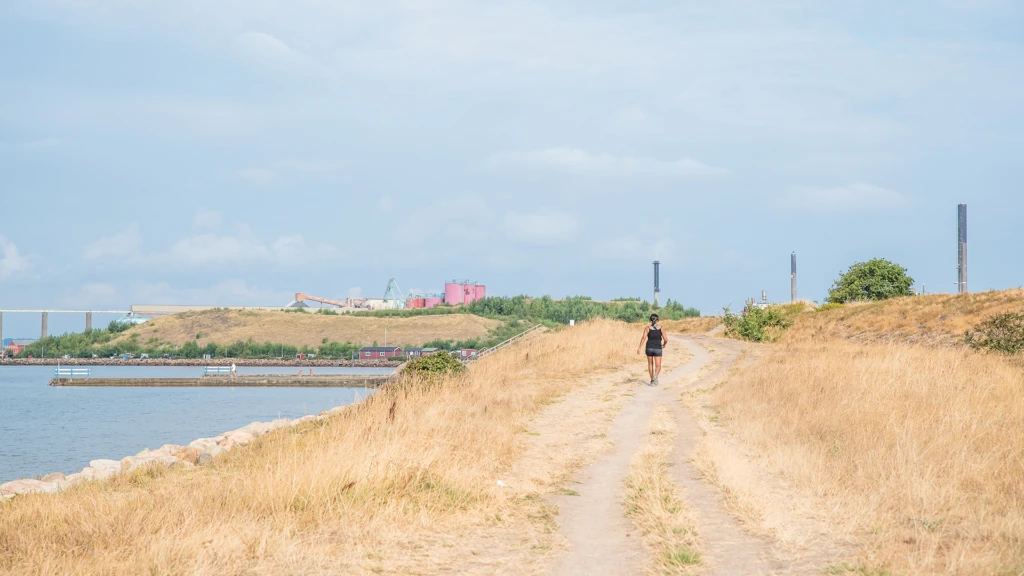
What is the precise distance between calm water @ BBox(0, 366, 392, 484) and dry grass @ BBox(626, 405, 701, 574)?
8437 mm

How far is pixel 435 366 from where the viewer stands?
928 inches

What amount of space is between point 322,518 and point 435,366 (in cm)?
1488

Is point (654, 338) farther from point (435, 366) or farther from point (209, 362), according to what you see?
point (209, 362)

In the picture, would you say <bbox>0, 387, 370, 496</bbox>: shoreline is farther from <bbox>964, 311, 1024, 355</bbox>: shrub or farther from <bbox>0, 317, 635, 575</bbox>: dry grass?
<bbox>964, 311, 1024, 355</bbox>: shrub

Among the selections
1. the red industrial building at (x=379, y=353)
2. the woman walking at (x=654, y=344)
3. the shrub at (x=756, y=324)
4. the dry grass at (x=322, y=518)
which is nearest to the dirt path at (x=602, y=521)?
the dry grass at (x=322, y=518)

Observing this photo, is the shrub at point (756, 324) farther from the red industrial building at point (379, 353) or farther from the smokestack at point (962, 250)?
the red industrial building at point (379, 353)

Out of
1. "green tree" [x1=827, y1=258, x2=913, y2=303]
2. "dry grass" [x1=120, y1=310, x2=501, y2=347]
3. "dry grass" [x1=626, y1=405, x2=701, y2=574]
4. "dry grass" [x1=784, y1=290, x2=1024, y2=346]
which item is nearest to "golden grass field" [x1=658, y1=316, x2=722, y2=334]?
"dry grass" [x1=784, y1=290, x2=1024, y2=346]

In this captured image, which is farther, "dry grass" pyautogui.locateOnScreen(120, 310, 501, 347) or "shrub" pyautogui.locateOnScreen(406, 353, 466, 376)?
"dry grass" pyautogui.locateOnScreen(120, 310, 501, 347)

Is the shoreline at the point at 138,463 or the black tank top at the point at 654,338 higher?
the black tank top at the point at 654,338

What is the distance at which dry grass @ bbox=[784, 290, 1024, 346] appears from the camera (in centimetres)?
3978

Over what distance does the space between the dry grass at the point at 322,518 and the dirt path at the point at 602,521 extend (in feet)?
Result: 1.11

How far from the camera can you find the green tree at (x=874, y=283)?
6869 cm

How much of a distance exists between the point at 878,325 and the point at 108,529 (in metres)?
44.6

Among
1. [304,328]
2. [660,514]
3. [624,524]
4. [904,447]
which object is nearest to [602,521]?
[624,524]
